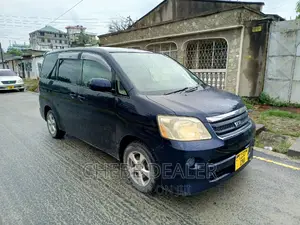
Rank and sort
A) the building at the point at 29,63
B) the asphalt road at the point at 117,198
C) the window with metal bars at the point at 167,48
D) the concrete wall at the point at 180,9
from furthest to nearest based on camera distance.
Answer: the building at the point at 29,63 < the concrete wall at the point at 180,9 < the window with metal bars at the point at 167,48 < the asphalt road at the point at 117,198

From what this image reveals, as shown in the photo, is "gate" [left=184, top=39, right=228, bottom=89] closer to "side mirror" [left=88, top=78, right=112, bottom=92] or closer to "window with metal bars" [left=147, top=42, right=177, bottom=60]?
"window with metal bars" [left=147, top=42, right=177, bottom=60]

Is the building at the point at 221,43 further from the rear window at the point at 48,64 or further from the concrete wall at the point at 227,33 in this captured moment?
the rear window at the point at 48,64

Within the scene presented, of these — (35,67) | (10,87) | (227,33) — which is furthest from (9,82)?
A: (227,33)

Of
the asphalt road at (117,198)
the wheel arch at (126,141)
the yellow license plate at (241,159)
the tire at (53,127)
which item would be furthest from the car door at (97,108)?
the yellow license plate at (241,159)

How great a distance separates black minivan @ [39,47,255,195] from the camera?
2115 mm

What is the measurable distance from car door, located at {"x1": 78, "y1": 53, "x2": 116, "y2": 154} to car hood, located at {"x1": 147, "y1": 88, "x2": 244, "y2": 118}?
0.67 meters

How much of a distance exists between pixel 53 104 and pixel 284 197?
13.1 ft

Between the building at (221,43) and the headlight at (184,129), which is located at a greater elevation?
the building at (221,43)

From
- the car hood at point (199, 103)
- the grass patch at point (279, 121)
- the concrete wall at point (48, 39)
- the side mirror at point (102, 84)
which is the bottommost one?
the grass patch at point (279, 121)

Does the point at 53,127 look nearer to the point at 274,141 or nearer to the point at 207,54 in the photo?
the point at 274,141

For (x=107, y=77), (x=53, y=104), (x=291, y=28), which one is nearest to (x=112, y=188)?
(x=107, y=77)

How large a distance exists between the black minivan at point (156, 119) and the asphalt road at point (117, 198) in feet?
0.89

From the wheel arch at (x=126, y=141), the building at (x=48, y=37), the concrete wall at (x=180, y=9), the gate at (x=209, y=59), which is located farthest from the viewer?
the building at (x=48, y=37)

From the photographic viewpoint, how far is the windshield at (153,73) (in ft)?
8.90
